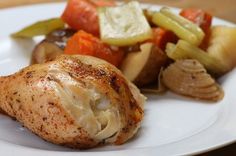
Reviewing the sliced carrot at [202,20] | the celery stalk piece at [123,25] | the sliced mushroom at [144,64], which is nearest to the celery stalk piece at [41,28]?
the celery stalk piece at [123,25]

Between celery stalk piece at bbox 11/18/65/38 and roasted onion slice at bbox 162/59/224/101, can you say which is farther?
celery stalk piece at bbox 11/18/65/38

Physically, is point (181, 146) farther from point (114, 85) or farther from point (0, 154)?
point (0, 154)

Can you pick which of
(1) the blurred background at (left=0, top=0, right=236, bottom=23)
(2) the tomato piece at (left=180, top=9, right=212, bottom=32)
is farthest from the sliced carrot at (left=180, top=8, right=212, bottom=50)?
(1) the blurred background at (left=0, top=0, right=236, bottom=23)

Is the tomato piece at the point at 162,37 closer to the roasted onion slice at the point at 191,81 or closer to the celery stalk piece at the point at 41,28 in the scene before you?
the roasted onion slice at the point at 191,81

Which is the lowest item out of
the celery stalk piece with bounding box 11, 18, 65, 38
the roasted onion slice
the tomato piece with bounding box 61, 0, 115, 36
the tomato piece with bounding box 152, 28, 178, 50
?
the roasted onion slice

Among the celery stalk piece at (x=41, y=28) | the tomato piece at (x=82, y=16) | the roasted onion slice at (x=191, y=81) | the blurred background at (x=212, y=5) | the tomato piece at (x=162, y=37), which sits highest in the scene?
the tomato piece at (x=82, y=16)

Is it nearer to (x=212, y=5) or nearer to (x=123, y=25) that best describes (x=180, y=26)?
(x=123, y=25)

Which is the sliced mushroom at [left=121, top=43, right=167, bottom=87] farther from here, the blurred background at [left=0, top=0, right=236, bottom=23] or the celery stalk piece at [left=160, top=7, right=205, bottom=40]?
the blurred background at [left=0, top=0, right=236, bottom=23]
